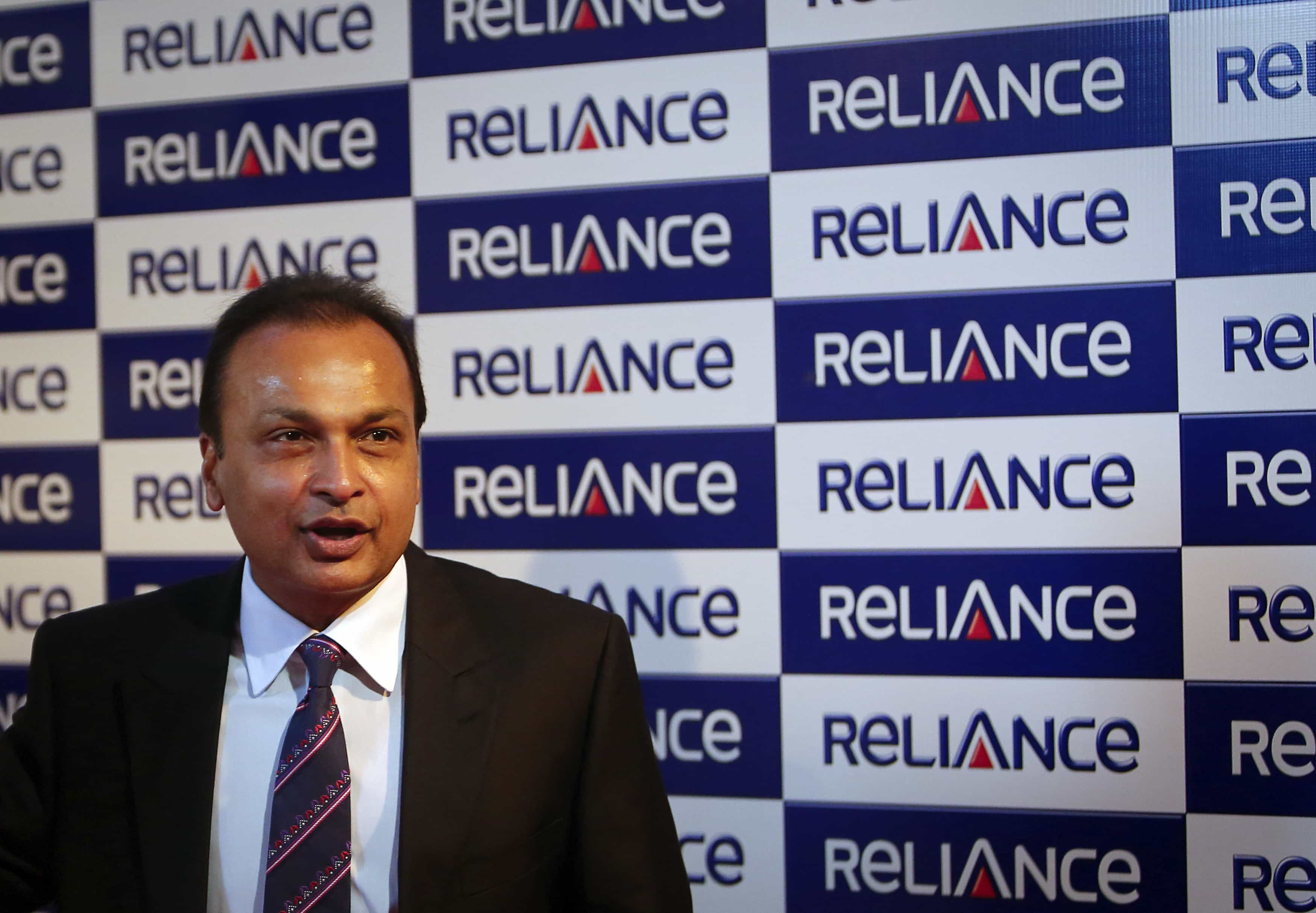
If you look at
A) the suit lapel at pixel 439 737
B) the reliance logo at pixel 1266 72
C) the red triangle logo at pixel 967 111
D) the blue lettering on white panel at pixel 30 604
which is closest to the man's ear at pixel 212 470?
the suit lapel at pixel 439 737

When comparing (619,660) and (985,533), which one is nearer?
(619,660)

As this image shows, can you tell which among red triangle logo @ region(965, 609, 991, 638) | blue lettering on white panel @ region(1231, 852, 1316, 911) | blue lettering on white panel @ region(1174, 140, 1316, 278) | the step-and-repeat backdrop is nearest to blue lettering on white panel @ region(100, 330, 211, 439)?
the step-and-repeat backdrop

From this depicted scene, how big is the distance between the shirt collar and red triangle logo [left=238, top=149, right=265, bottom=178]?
3.18 feet

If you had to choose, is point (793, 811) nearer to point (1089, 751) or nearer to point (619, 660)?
point (1089, 751)

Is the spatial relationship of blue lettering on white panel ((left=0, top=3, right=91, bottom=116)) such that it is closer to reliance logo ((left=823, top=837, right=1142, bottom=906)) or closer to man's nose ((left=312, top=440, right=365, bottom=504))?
man's nose ((left=312, top=440, right=365, bottom=504))

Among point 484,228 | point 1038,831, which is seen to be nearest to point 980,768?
point 1038,831

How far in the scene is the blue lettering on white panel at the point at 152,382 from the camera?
1.83 metres

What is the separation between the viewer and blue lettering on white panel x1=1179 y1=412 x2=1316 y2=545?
4.90 ft

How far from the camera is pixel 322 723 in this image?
3.45 feet

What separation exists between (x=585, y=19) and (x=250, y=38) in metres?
0.61

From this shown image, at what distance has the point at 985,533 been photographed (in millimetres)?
1571

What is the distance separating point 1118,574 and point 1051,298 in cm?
43

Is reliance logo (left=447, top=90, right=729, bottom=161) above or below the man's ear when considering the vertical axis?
above

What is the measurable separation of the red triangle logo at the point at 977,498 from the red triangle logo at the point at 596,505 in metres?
0.58
